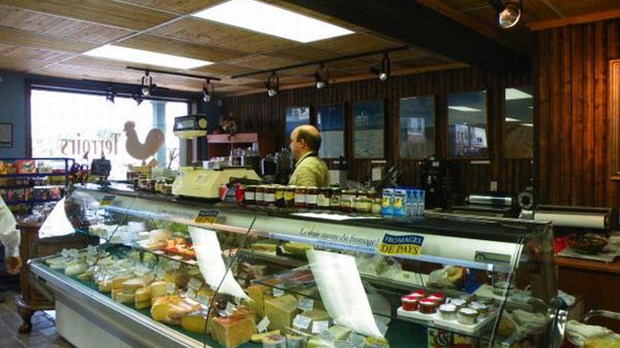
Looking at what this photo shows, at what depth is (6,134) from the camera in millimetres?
6750

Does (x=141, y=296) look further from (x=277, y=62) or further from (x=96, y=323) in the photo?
(x=277, y=62)

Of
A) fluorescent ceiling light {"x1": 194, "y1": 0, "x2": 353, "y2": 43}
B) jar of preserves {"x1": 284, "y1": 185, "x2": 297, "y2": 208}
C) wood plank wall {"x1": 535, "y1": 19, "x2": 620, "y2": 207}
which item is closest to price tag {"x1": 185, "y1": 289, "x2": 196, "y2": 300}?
jar of preserves {"x1": 284, "y1": 185, "x2": 297, "y2": 208}

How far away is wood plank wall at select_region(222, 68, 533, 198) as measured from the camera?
571cm

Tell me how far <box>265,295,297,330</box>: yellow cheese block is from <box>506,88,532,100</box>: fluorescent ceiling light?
4.32m

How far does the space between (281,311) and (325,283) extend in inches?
9.8

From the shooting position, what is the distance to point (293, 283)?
2422 mm

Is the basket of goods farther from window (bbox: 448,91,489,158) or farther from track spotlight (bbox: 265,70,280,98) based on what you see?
track spotlight (bbox: 265,70,280,98)

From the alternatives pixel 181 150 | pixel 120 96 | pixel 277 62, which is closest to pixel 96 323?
pixel 277 62

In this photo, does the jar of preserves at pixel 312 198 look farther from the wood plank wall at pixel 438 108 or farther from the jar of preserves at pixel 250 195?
the wood plank wall at pixel 438 108

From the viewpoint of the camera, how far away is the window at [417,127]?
6328 millimetres

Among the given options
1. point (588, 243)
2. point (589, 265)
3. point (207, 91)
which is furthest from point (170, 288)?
point (207, 91)

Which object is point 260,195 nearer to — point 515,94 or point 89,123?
point 515,94

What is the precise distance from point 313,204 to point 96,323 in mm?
1760

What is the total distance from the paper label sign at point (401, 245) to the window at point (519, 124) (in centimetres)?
416
